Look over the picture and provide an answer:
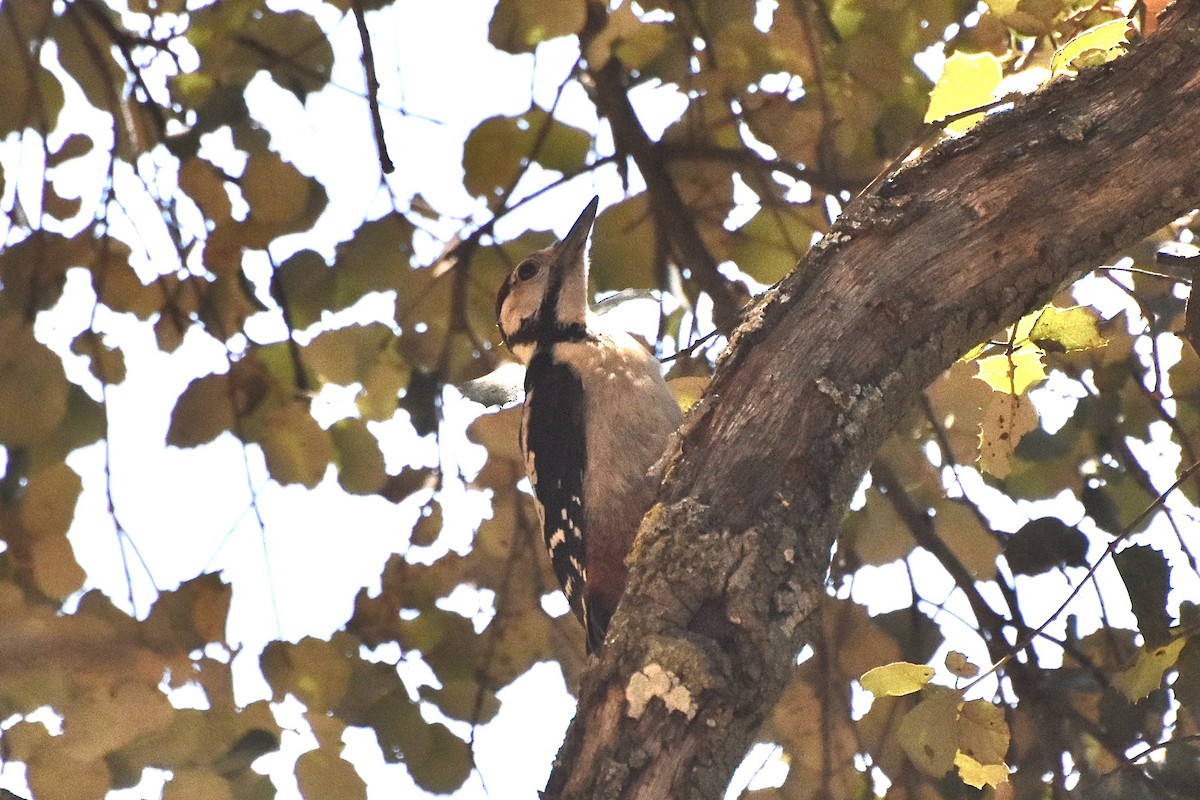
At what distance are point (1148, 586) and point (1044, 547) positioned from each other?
71cm

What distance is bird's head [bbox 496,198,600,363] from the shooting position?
3582 mm

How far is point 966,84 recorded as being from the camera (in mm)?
2018

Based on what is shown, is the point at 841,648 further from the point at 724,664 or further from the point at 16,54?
the point at 16,54

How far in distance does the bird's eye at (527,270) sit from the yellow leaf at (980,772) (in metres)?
2.23

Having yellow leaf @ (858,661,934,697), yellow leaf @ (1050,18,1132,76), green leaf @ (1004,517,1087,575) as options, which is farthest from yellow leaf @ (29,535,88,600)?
yellow leaf @ (1050,18,1132,76)

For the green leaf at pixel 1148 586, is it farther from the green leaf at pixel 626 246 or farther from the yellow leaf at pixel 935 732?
the green leaf at pixel 626 246

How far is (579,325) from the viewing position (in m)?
3.51

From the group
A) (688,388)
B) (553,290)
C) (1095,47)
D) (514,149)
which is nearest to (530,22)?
(514,149)

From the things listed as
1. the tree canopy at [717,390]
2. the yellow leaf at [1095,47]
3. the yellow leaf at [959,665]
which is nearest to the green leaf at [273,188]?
the tree canopy at [717,390]

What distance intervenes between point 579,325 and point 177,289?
43.7 inches

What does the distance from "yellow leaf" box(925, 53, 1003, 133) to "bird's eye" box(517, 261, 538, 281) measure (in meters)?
1.79

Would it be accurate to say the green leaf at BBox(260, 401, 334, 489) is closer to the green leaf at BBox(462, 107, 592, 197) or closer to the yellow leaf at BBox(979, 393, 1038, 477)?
the green leaf at BBox(462, 107, 592, 197)

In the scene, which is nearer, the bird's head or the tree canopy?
the tree canopy

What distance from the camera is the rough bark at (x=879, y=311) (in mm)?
1600
